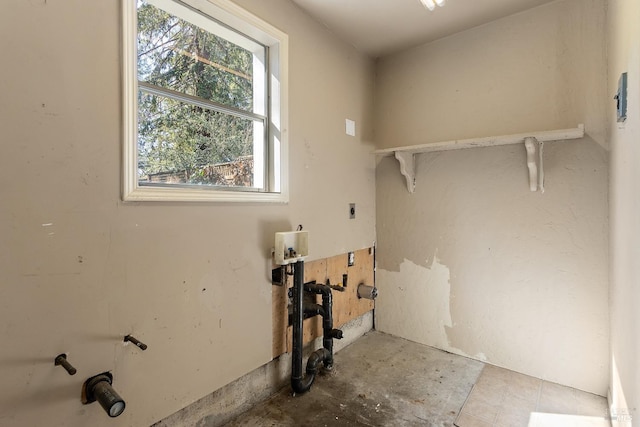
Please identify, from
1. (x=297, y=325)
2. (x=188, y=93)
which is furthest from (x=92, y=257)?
(x=297, y=325)

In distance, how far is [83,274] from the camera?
3.95 feet

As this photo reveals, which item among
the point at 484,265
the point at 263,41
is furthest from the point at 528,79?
the point at 263,41

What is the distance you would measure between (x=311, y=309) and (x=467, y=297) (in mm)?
1239

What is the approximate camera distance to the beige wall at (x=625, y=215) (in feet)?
3.90

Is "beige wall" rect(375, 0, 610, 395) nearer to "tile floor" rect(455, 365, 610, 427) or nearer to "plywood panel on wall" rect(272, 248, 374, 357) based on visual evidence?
"tile floor" rect(455, 365, 610, 427)

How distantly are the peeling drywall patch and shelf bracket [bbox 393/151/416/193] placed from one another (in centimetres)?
64

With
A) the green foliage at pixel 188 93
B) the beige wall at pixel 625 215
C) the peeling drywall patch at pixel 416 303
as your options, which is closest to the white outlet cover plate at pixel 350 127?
the green foliage at pixel 188 93

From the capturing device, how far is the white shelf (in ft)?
6.20

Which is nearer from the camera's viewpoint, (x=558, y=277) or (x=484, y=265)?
(x=558, y=277)

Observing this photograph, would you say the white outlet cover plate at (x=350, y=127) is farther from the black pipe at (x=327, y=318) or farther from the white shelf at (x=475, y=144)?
the black pipe at (x=327, y=318)

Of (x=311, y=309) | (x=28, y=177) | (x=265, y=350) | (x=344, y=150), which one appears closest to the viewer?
(x=28, y=177)

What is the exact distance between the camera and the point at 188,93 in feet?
5.29

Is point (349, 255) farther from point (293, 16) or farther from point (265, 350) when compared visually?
point (293, 16)

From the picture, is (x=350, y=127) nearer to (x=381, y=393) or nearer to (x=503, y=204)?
(x=503, y=204)
